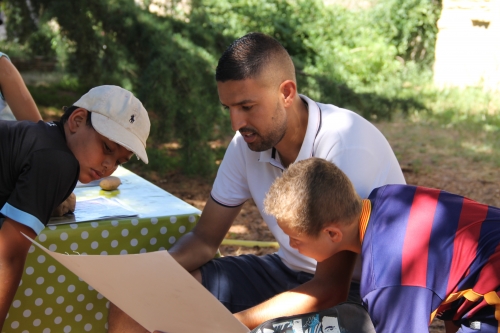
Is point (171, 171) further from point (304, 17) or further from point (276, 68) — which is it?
point (304, 17)

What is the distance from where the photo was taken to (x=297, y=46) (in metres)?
8.78

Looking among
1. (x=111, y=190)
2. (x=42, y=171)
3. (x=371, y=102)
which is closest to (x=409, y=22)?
(x=371, y=102)

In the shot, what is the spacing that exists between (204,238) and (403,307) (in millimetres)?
985

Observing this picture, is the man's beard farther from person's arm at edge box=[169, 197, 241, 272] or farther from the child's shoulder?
the child's shoulder

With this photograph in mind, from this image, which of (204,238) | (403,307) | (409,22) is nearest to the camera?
(403,307)

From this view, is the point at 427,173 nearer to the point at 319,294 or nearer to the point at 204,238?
the point at 204,238

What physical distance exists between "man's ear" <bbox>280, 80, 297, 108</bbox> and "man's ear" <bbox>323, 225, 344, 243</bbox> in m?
0.64

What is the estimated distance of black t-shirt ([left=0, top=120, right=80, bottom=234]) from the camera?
1.67 m

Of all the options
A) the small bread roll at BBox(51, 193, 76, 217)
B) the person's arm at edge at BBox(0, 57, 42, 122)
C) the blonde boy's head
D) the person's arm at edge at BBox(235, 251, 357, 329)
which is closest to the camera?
the blonde boy's head

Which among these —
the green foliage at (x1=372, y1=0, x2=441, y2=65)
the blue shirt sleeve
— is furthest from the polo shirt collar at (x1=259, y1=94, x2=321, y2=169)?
the green foliage at (x1=372, y1=0, x2=441, y2=65)

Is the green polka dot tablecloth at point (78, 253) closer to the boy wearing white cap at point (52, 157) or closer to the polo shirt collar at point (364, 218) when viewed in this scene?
the boy wearing white cap at point (52, 157)

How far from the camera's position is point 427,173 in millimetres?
5582

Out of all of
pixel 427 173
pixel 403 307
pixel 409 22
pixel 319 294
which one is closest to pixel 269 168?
pixel 319 294

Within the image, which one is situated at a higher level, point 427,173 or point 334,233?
point 334,233
